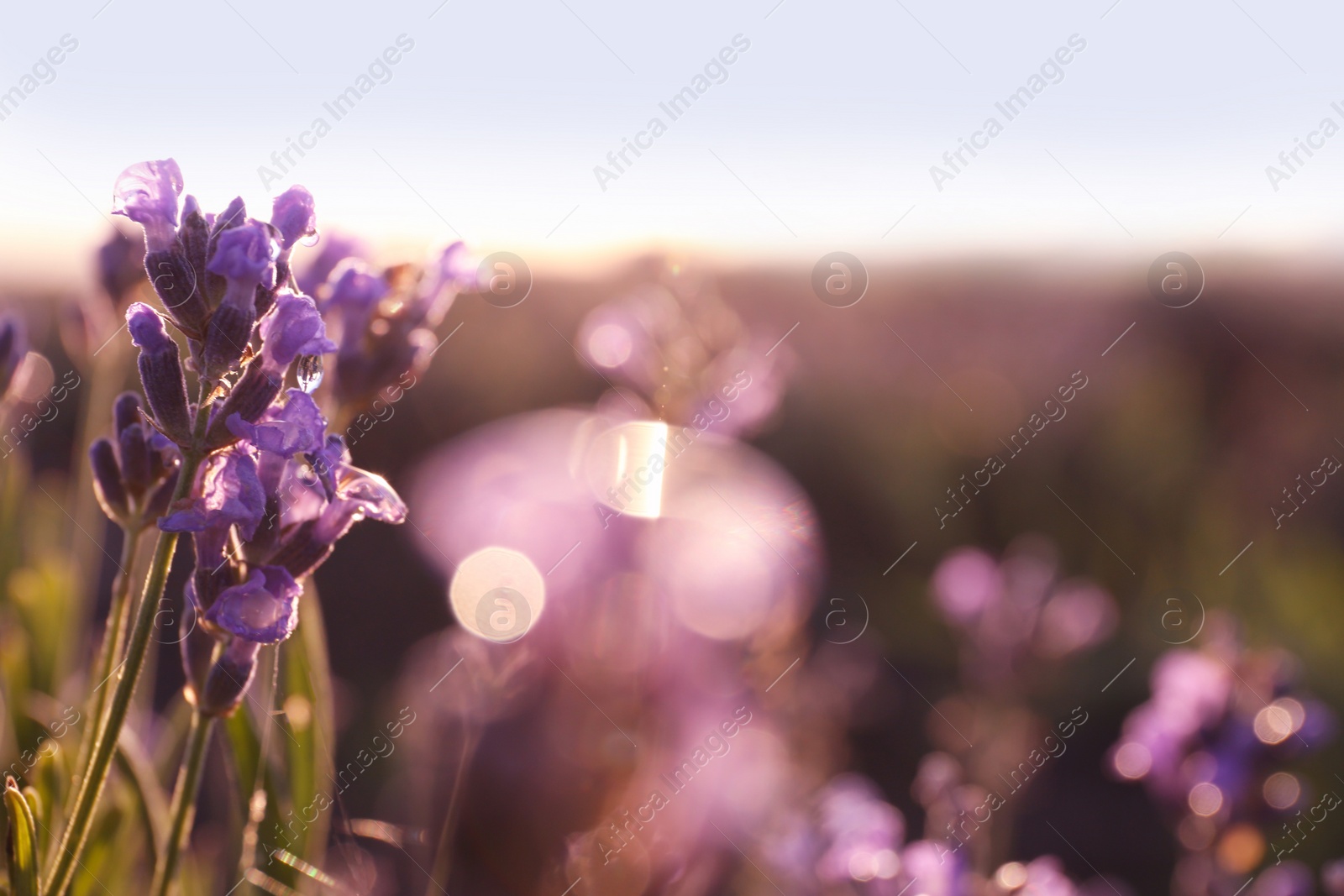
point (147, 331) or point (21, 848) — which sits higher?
point (147, 331)

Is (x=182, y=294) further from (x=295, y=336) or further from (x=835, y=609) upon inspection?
(x=835, y=609)

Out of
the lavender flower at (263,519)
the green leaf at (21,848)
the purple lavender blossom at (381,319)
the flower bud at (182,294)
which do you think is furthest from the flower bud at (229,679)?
the purple lavender blossom at (381,319)

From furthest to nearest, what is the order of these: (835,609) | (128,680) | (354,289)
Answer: (835,609)
(354,289)
(128,680)

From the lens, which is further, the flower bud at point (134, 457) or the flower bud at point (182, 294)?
the flower bud at point (134, 457)

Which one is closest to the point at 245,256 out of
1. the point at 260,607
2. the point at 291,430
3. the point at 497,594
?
the point at 291,430

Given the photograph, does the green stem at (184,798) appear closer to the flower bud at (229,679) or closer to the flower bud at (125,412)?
the flower bud at (229,679)

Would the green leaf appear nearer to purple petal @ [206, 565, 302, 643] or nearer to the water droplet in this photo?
purple petal @ [206, 565, 302, 643]

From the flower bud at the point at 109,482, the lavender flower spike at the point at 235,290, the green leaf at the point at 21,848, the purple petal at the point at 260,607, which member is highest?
the lavender flower spike at the point at 235,290

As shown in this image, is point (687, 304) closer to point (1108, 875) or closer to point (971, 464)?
point (1108, 875)
